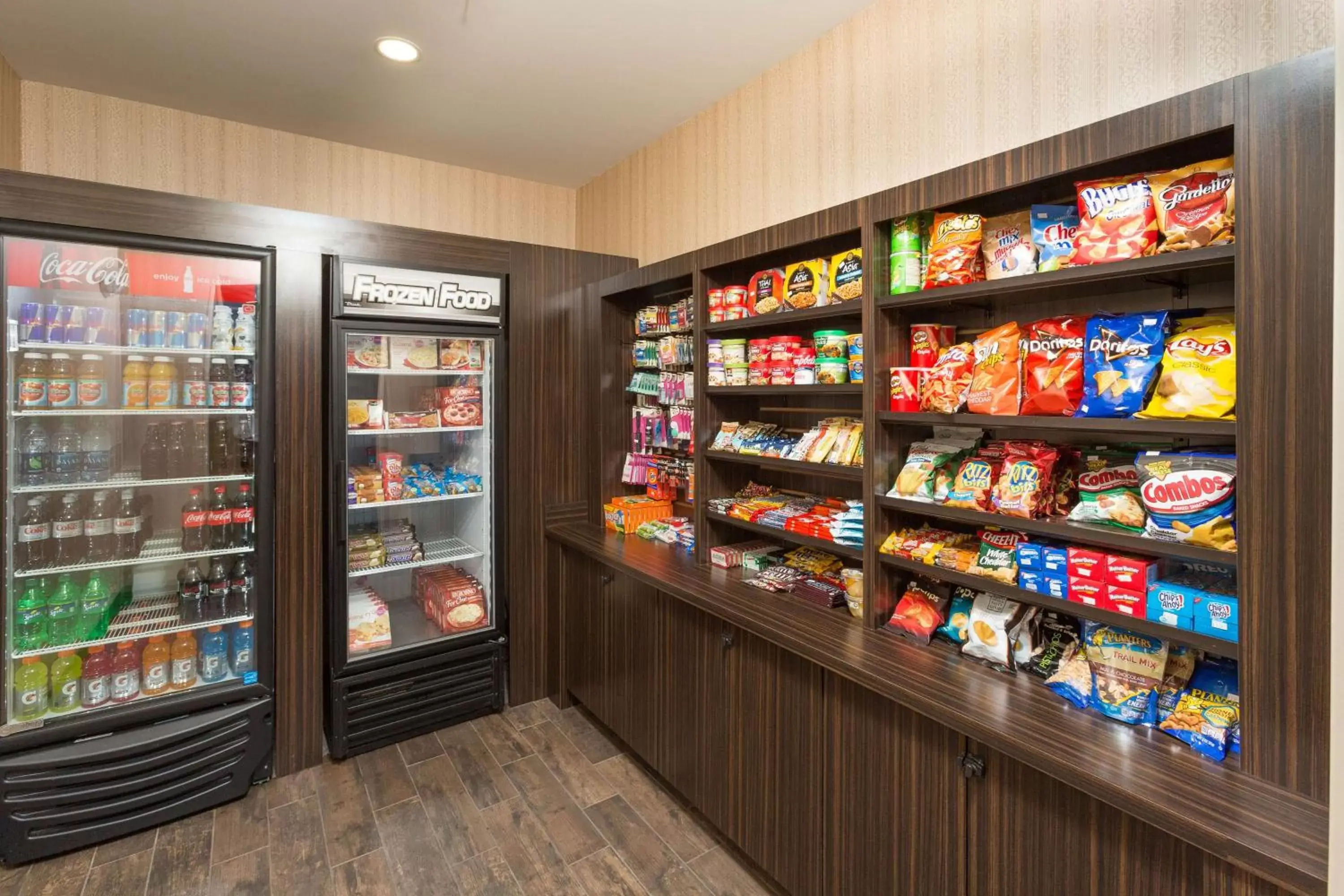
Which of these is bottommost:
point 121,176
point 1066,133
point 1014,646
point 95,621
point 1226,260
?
point 95,621

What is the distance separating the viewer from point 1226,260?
3.83ft

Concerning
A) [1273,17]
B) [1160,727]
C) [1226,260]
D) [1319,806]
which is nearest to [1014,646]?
[1160,727]

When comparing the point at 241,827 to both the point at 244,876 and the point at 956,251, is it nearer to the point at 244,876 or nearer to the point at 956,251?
the point at 244,876

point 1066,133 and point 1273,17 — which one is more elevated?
point 1273,17

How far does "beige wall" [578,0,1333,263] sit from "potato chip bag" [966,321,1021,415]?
64cm

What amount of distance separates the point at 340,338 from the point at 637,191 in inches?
69.0

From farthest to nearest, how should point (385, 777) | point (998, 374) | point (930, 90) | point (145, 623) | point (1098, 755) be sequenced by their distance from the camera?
point (385, 777)
point (145, 623)
point (930, 90)
point (998, 374)
point (1098, 755)

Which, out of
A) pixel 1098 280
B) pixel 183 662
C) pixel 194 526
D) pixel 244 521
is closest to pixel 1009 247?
pixel 1098 280

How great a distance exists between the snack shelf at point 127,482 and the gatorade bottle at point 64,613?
36 centimetres

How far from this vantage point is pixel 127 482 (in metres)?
2.30

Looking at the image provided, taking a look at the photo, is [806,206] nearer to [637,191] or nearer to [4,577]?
[637,191]

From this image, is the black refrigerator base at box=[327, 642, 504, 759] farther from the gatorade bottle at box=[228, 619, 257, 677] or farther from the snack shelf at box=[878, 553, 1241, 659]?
the snack shelf at box=[878, 553, 1241, 659]

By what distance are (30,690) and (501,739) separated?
1.69 meters

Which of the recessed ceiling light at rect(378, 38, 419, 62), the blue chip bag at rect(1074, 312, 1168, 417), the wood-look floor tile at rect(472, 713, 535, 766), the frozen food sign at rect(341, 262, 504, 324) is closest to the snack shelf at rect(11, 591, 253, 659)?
the wood-look floor tile at rect(472, 713, 535, 766)
